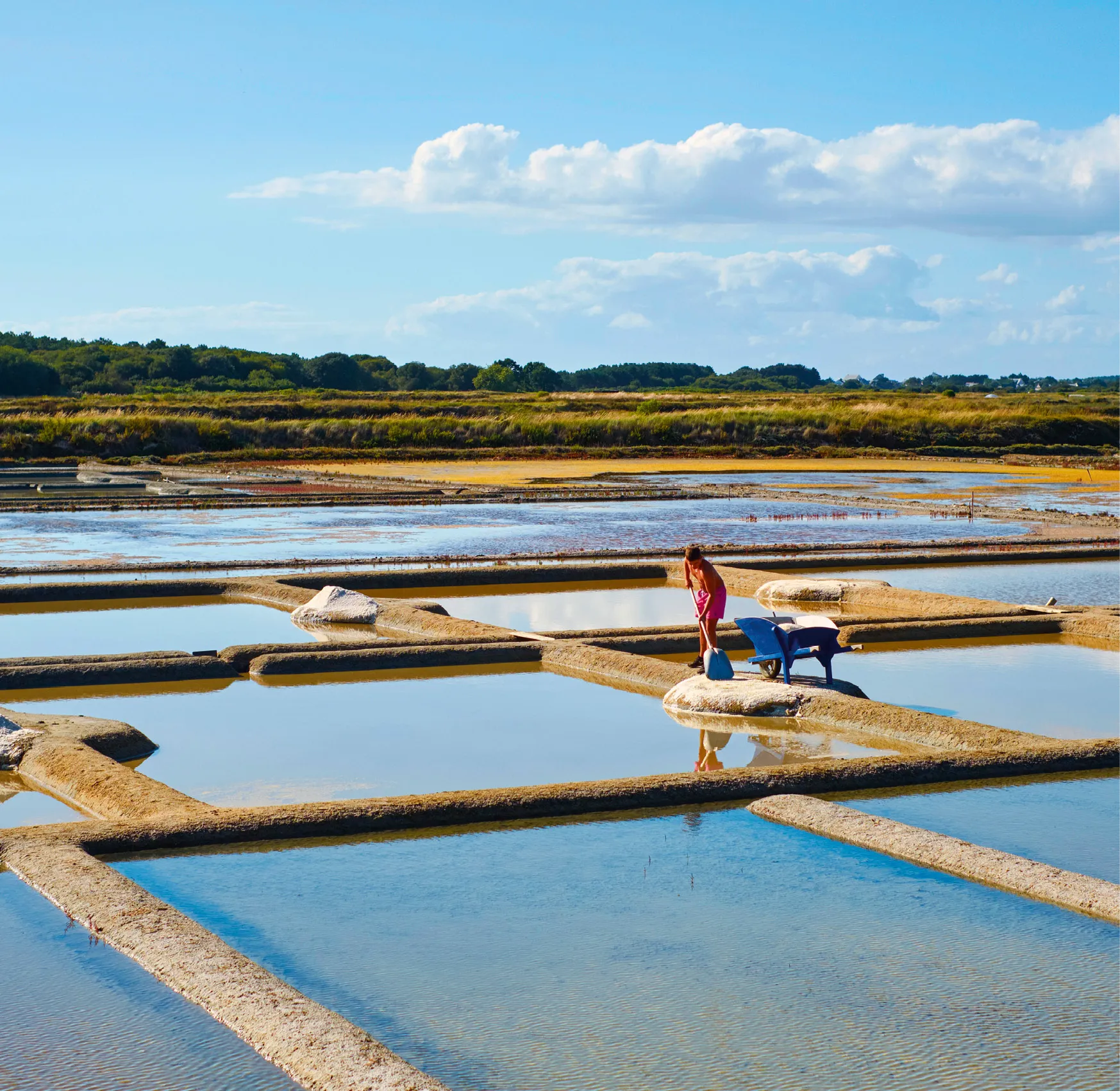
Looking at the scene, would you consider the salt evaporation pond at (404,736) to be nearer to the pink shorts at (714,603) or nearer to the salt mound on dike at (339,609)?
the pink shorts at (714,603)

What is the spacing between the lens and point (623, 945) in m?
4.05

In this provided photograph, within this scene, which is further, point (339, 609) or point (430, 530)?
point (430, 530)

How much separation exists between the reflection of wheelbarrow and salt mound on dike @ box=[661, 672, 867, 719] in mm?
219

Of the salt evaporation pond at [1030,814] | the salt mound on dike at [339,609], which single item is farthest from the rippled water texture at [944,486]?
the salt evaporation pond at [1030,814]

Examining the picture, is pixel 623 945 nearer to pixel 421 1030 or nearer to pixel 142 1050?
pixel 421 1030

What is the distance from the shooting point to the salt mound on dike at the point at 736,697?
7.46m

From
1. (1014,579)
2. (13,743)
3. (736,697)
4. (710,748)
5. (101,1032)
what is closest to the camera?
(101,1032)

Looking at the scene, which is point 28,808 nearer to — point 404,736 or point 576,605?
point 404,736

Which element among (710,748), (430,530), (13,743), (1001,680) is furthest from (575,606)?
(430,530)

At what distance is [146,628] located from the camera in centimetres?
1084

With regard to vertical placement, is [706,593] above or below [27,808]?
above

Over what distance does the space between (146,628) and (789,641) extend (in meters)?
5.33

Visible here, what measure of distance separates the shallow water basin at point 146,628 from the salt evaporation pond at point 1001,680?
136 inches

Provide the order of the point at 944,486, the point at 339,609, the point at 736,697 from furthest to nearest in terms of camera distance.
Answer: the point at 944,486, the point at 339,609, the point at 736,697
